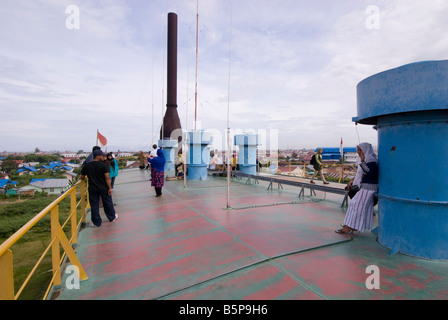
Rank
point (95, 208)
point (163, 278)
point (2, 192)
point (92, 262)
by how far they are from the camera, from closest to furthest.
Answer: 1. point (163, 278)
2. point (92, 262)
3. point (95, 208)
4. point (2, 192)

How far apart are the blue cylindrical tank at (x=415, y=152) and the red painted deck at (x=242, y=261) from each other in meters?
0.31

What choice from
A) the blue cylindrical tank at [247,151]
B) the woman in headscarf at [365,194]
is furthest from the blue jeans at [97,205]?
the blue cylindrical tank at [247,151]

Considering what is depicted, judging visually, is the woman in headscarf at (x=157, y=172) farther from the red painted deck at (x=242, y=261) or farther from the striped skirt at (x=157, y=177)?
the red painted deck at (x=242, y=261)

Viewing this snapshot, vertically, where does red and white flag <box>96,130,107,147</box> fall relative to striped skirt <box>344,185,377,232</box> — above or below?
above

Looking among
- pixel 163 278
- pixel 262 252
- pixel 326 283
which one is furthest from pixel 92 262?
pixel 326 283

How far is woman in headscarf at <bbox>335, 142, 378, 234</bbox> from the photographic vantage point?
149 inches

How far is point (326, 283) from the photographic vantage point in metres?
2.64

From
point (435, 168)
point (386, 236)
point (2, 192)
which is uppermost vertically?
point (435, 168)

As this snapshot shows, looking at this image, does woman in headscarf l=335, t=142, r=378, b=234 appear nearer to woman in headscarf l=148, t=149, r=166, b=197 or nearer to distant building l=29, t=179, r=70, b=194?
woman in headscarf l=148, t=149, r=166, b=197

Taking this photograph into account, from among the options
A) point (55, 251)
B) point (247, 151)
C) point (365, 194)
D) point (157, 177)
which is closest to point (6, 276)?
point (55, 251)

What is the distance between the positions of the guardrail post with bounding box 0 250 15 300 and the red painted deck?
1.01m

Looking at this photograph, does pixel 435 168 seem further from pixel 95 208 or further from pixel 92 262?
pixel 95 208

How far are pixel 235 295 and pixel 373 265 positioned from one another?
1.81 metres

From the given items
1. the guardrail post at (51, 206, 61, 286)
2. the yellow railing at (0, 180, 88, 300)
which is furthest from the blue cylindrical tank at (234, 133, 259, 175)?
the guardrail post at (51, 206, 61, 286)
